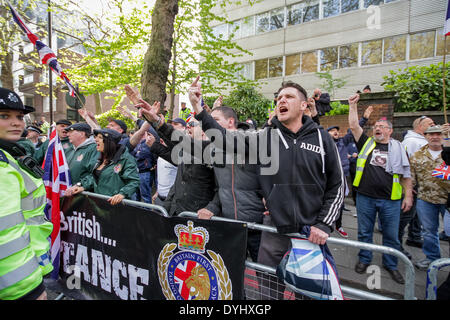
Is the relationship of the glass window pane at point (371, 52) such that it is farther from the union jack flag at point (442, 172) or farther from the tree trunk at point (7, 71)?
the tree trunk at point (7, 71)

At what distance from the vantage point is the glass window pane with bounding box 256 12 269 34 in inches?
749

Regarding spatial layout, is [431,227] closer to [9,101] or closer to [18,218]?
[18,218]

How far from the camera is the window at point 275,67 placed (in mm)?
18484

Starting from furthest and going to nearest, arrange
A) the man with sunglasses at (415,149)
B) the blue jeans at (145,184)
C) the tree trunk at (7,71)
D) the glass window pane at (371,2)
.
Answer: the glass window pane at (371,2) → the tree trunk at (7,71) → the blue jeans at (145,184) → the man with sunglasses at (415,149)

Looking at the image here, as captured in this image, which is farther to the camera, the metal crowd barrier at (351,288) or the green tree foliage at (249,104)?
the green tree foliage at (249,104)

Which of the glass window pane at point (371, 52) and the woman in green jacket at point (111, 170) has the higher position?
the glass window pane at point (371, 52)

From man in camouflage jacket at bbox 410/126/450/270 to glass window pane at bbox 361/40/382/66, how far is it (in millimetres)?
13579

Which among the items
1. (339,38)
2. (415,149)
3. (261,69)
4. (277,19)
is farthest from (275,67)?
(415,149)

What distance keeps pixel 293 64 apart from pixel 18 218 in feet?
62.1

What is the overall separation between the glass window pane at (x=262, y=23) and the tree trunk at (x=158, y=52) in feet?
50.3

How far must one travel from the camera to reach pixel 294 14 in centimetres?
1780

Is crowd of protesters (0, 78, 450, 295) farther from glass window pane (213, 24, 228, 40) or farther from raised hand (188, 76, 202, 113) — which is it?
glass window pane (213, 24, 228, 40)

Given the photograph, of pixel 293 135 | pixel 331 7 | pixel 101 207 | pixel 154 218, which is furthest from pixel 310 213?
pixel 331 7

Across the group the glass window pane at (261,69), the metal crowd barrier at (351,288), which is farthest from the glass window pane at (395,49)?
the metal crowd barrier at (351,288)
